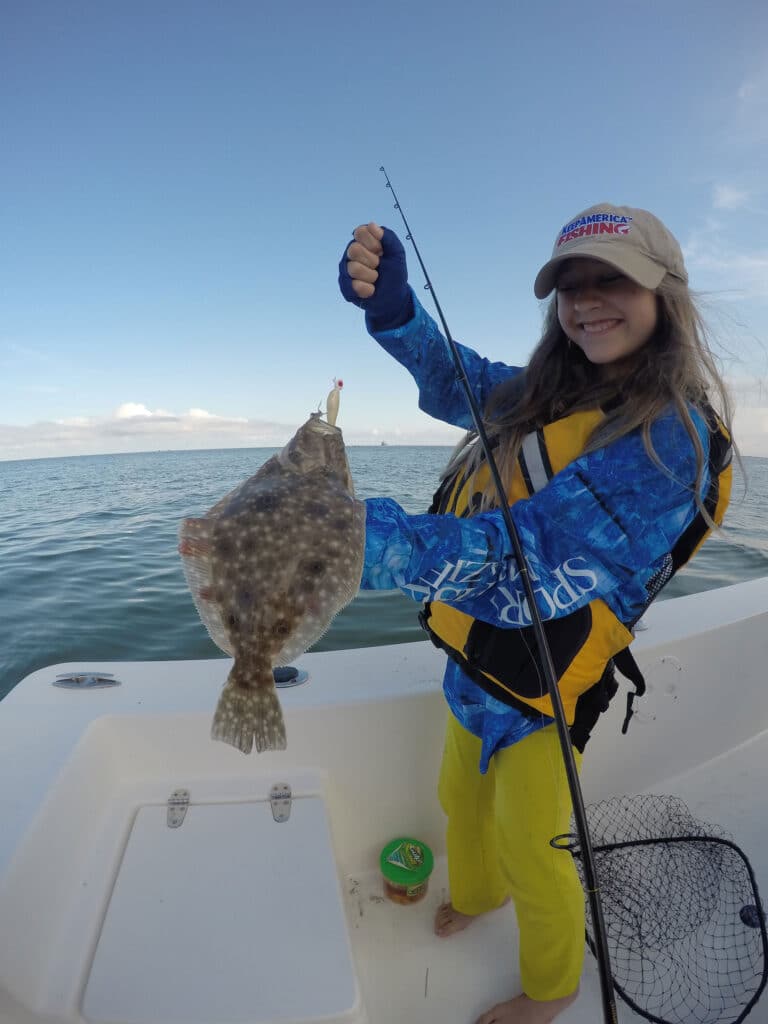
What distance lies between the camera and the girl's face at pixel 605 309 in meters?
1.90

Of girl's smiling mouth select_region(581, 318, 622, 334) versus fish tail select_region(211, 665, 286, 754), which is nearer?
fish tail select_region(211, 665, 286, 754)

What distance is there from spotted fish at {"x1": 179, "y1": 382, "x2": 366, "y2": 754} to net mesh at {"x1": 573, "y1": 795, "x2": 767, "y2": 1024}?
2.09m

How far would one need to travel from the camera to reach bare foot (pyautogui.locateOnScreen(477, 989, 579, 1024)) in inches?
86.7

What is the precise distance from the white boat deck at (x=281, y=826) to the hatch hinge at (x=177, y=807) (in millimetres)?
37

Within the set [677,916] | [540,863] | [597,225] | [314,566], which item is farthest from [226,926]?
[597,225]

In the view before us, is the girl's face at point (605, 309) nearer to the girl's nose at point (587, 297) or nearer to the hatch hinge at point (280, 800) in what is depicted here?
the girl's nose at point (587, 297)

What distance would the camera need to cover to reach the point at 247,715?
150cm

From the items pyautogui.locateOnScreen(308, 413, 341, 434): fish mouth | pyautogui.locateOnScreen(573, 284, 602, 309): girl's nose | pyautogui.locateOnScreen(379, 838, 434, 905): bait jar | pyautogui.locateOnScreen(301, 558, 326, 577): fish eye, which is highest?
pyautogui.locateOnScreen(573, 284, 602, 309): girl's nose

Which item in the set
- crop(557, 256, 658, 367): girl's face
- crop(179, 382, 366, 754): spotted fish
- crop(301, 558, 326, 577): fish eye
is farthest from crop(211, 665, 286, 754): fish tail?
crop(557, 256, 658, 367): girl's face

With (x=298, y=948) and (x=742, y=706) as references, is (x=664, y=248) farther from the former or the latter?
(x=742, y=706)

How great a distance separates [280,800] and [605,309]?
8.19 ft

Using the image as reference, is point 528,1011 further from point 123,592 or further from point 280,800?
point 123,592

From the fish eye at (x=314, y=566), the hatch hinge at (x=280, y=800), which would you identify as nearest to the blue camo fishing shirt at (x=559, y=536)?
the fish eye at (x=314, y=566)

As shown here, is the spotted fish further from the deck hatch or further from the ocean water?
the ocean water
